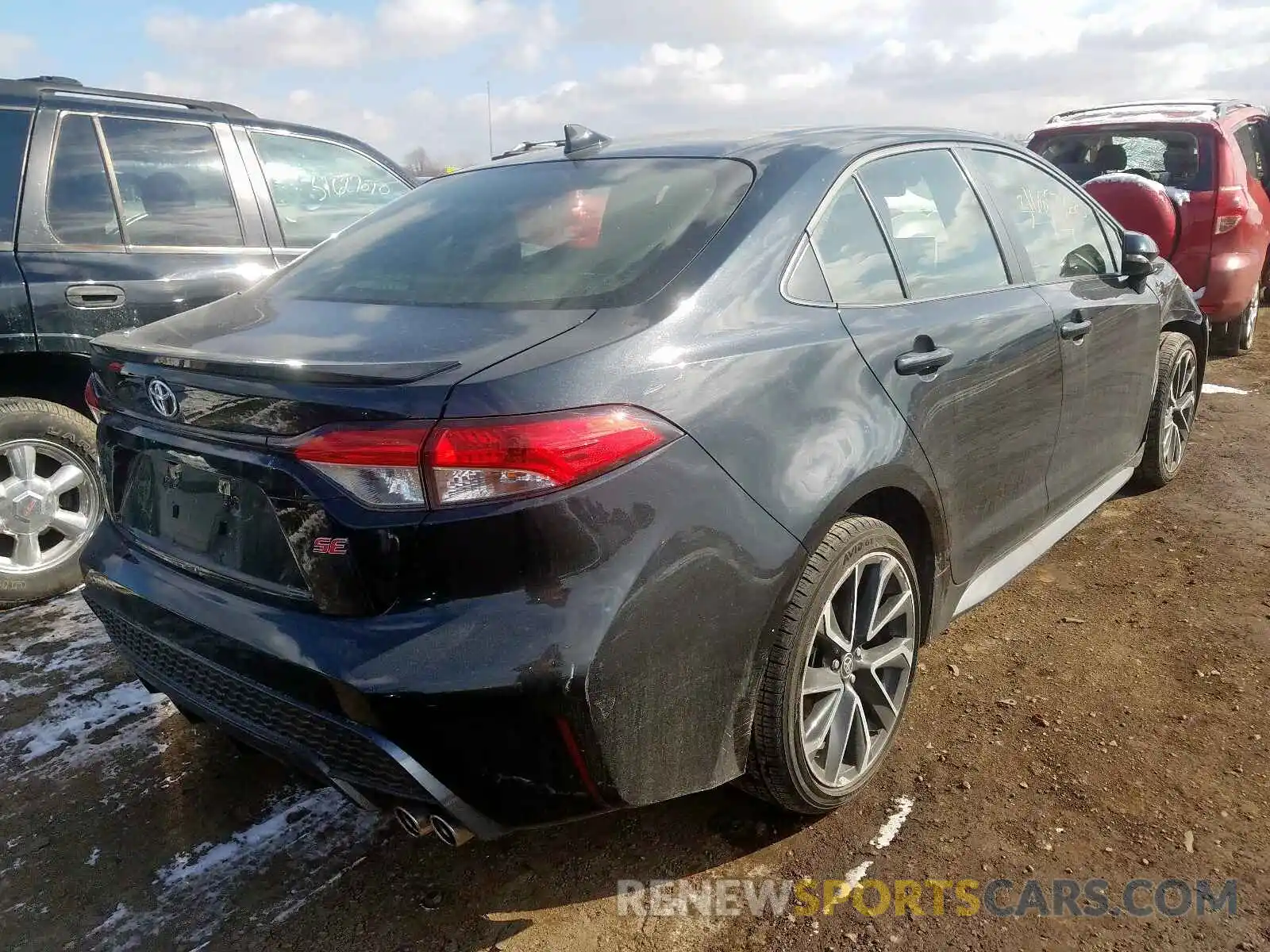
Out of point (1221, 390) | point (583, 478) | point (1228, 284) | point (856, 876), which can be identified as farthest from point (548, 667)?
point (1228, 284)

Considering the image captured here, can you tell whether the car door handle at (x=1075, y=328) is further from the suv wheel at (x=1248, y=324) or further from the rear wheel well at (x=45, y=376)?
the suv wheel at (x=1248, y=324)

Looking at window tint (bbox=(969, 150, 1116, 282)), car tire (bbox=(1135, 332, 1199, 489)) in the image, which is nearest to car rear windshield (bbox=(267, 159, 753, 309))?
window tint (bbox=(969, 150, 1116, 282))

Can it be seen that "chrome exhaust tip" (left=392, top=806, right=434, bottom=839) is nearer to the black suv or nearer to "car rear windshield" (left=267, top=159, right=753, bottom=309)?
"car rear windshield" (left=267, top=159, right=753, bottom=309)

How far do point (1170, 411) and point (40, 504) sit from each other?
4.67 meters

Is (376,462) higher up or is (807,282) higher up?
(807,282)

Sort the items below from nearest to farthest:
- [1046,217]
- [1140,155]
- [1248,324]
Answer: [1046,217] → [1140,155] → [1248,324]

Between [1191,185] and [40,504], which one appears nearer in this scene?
[40,504]

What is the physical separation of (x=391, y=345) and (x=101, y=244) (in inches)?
99.6

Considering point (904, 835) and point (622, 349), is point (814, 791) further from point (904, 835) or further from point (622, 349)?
point (622, 349)

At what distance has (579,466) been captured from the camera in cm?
171

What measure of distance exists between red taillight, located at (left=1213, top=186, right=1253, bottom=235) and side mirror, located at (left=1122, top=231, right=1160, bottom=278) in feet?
11.4

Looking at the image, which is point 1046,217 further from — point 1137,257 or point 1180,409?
point 1180,409

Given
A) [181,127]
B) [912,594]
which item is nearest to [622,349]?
[912,594]

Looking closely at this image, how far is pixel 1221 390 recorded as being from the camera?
658 centimetres
